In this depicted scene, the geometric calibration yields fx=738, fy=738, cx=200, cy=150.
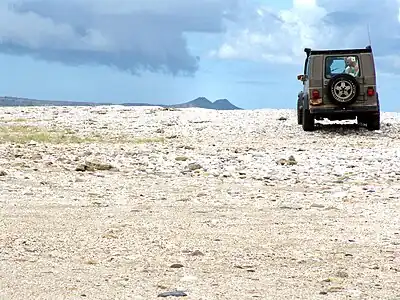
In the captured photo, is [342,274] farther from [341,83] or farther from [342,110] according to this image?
[342,110]

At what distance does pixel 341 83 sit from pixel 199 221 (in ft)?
47.6

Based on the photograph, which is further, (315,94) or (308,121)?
(308,121)

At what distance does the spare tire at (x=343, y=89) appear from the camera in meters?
21.7

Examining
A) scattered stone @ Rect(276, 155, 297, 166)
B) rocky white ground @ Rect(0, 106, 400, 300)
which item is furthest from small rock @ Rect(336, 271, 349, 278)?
scattered stone @ Rect(276, 155, 297, 166)

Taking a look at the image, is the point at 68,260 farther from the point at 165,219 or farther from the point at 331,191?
the point at 331,191

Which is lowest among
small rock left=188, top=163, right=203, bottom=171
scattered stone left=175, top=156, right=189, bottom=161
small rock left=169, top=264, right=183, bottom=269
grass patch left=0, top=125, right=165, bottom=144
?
small rock left=169, top=264, right=183, bottom=269

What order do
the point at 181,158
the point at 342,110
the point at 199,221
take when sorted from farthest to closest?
the point at 342,110 < the point at 181,158 < the point at 199,221

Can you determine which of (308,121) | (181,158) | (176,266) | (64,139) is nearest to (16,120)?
(64,139)

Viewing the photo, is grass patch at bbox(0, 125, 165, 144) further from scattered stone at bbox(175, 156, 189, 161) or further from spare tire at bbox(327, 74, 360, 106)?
spare tire at bbox(327, 74, 360, 106)

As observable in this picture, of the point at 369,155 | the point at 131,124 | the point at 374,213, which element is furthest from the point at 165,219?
the point at 131,124

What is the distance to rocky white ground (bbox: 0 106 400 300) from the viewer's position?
17.8ft

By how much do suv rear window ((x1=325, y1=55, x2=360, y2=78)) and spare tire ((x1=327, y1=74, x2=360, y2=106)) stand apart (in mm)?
414

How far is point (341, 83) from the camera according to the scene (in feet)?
71.4

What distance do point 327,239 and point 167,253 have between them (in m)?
1.62
